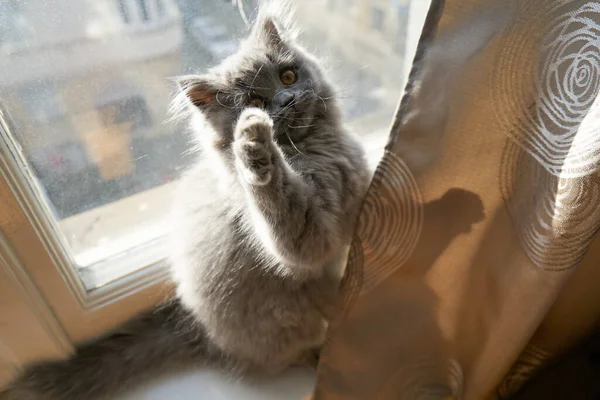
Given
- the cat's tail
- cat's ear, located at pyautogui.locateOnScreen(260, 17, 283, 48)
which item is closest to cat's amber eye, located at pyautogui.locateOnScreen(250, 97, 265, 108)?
cat's ear, located at pyautogui.locateOnScreen(260, 17, 283, 48)

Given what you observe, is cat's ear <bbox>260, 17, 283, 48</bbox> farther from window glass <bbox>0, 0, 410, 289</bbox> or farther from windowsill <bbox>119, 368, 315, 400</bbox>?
windowsill <bbox>119, 368, 315, 400</bbox>

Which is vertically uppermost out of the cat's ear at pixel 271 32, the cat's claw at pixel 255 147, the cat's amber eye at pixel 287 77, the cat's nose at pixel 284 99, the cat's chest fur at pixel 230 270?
the cat's ear at pixel 271 32

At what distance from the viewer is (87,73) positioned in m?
0.79

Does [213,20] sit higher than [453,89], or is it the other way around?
[213,20]

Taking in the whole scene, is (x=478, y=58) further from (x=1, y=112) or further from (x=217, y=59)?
(x=1, y=112)

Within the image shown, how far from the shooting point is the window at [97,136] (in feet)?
2.32

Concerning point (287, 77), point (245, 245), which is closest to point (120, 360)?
point (245, 245)

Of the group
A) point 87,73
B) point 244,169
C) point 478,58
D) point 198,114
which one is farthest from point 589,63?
point 87,73

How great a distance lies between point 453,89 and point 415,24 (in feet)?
1.86

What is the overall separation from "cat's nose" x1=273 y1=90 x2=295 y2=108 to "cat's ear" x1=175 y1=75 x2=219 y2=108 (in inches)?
4.0

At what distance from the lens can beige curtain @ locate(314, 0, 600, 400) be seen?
17.9 inches

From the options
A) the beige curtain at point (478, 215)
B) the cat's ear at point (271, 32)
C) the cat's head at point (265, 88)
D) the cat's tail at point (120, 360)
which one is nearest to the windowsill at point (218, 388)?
the cat's tail at point (120, 360)

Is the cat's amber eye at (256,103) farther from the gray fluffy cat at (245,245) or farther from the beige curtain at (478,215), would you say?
the beige curtain at (478,215)

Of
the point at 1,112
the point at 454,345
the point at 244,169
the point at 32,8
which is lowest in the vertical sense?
the point at 454,345
